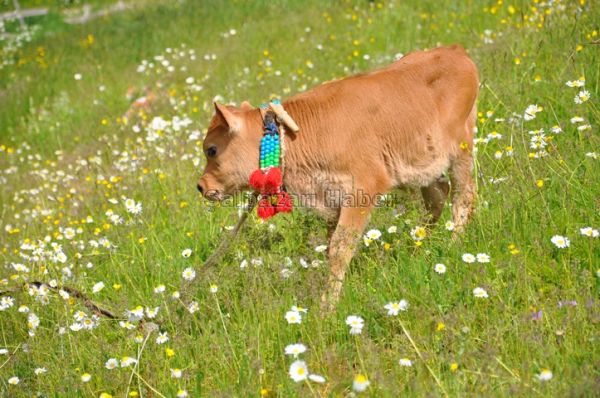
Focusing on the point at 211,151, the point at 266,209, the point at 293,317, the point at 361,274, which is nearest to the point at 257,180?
the point at 266,209

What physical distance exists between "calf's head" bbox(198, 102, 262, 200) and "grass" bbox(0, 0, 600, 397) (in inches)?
13.7

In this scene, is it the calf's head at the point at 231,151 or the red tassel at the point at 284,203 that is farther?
the calf's head at the point at 231,151

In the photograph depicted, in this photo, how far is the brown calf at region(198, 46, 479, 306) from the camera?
489cm

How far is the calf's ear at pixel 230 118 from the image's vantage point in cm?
483

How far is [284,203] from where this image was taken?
15.9 ft

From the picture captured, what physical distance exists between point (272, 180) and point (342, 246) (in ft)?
2.23

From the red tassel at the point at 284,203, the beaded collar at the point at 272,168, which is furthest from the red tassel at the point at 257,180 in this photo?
the red tassel at the point at 284,203

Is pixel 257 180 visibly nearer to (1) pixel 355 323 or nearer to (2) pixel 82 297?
(1) pixel 355 323

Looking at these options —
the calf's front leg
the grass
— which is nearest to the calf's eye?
the grass

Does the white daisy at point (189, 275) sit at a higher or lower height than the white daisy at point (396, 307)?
lower

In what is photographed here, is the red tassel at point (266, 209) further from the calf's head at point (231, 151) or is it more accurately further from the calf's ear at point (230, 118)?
the calf's ear at point (230, 118)

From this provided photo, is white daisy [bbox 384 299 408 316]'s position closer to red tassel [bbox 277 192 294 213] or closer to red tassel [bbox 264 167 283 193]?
red tassel [bbox 277 192 294 213]

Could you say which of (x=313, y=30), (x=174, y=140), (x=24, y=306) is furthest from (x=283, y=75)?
(x=24, y=306)

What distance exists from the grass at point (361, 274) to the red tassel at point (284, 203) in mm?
159
